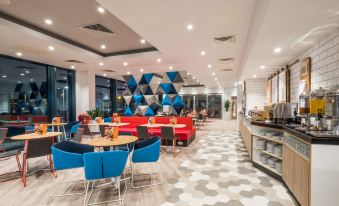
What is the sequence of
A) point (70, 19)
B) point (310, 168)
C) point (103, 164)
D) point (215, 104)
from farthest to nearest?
point (215, 104), point (70, 19), point (103, 164), point (310, 168)

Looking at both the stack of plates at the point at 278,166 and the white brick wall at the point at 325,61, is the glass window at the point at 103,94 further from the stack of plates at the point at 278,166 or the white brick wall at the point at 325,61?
the white brick wall at the point at 325,61

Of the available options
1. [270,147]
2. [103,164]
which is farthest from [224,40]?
[103,164]

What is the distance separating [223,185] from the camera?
351 cm

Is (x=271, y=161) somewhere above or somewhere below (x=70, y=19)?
below

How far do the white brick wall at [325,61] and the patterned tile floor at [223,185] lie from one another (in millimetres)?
2121

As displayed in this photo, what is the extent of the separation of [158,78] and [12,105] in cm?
589

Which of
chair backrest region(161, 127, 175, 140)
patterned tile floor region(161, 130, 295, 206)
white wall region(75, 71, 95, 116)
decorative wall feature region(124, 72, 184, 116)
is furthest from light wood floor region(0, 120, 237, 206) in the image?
white wall region(75, 71, 95, 116)

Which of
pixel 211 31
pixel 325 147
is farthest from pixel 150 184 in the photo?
pixel 211 31

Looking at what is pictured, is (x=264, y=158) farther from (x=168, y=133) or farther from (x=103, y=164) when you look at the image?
(x=103, y=164)

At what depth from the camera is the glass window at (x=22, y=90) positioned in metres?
6.71

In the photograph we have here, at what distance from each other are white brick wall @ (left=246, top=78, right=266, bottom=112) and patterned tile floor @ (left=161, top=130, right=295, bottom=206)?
475 centimetres

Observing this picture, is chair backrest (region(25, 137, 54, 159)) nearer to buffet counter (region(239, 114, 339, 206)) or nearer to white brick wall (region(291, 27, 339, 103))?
buffet counter (region(239, 114, 339, 206))

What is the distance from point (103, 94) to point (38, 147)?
26.9ft

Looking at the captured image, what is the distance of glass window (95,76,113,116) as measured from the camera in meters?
11.2
